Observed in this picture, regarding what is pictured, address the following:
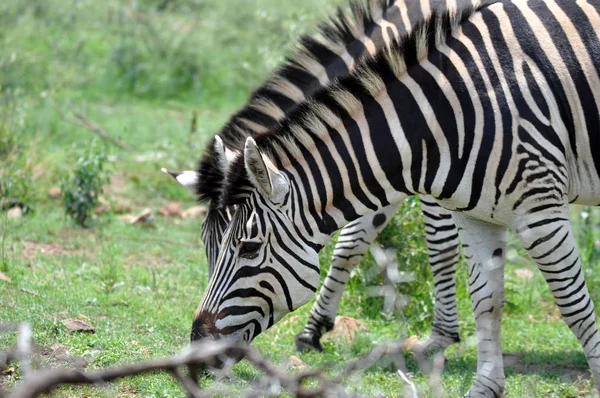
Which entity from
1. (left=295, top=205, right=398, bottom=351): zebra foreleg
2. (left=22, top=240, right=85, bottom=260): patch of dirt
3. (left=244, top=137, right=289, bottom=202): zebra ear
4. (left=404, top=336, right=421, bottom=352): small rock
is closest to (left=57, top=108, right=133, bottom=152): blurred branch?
(left=22, top=240, right=85, bottom=260): patch of dirt

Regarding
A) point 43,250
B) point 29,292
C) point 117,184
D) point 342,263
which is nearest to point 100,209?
point 117,184

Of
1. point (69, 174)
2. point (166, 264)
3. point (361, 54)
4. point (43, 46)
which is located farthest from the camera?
point (43, 46)

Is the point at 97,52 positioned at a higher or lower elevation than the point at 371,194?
higher

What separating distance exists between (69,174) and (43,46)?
7.26 m

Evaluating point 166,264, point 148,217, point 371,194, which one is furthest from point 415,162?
point 148,217

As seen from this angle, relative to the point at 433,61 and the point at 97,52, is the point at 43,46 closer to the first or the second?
the point at 97,52

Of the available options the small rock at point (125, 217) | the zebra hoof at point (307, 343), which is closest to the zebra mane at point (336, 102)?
the zebra hoof at point (307, 343)

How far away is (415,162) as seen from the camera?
488 centimetres

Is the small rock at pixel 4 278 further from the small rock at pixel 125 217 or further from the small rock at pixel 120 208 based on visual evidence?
the small rock at pixel 120 208

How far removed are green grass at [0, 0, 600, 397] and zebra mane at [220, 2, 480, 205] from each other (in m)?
1.25

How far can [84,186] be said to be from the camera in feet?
28.9

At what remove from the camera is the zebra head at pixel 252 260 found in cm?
478

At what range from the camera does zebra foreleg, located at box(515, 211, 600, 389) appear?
15.7ft

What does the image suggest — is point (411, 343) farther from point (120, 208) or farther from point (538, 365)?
point (120, 208)
